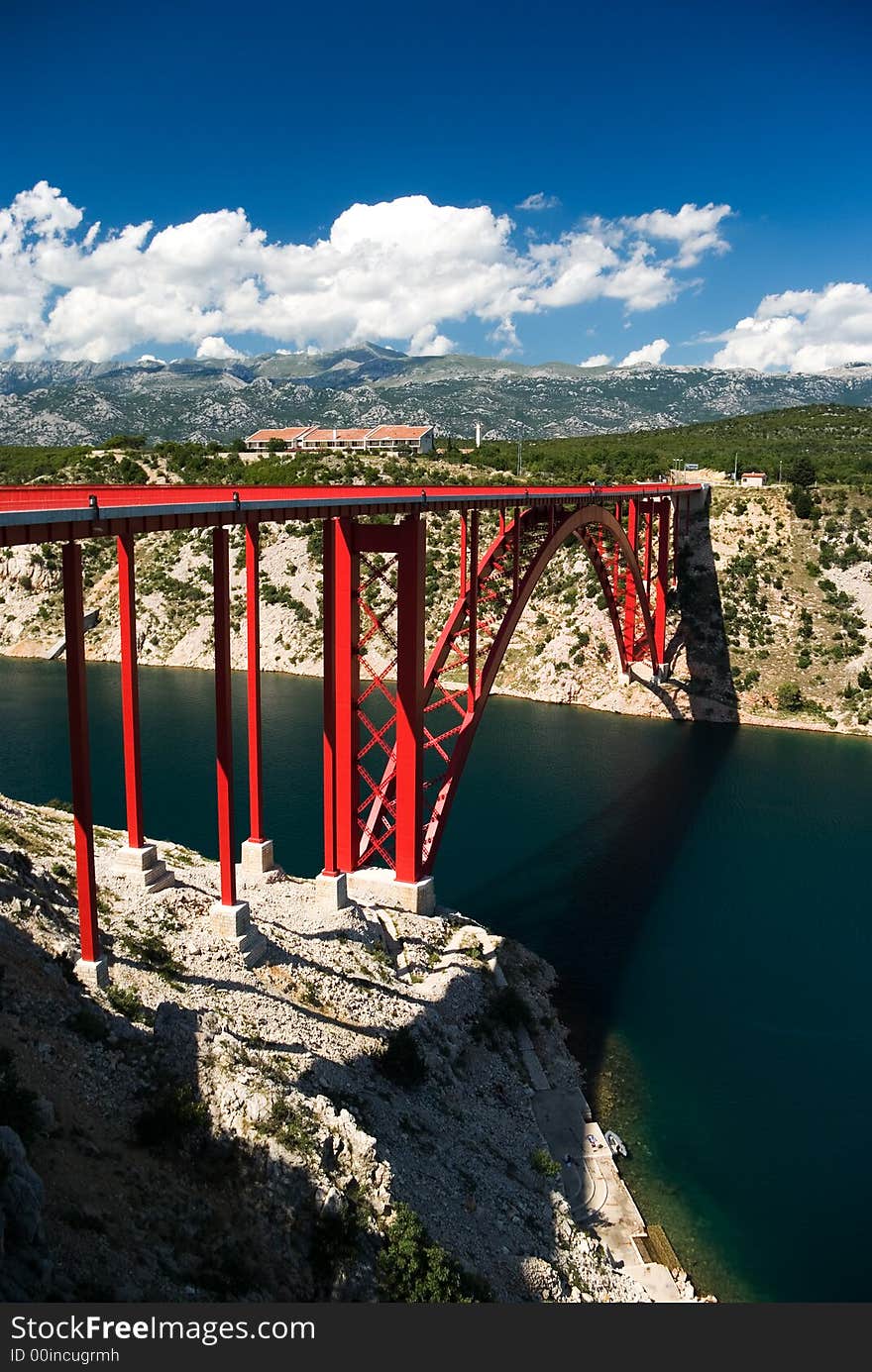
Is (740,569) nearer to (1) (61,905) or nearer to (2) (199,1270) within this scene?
(1) (61,905)

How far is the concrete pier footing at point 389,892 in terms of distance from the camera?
71.8 ft

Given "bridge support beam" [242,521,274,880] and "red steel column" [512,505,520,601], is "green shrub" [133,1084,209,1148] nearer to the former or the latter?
"bridge support beam" [242,521,274,880]

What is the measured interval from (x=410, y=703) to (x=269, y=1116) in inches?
410

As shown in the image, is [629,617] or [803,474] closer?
[629,617]

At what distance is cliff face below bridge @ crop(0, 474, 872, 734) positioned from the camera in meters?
49.4

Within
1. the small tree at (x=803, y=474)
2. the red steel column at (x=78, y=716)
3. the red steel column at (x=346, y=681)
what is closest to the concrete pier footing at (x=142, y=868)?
the red steel column at (x=346, y=681)

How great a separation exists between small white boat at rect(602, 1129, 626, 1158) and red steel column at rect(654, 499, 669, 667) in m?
33.8

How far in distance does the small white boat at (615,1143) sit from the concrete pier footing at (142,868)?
914 centimetres

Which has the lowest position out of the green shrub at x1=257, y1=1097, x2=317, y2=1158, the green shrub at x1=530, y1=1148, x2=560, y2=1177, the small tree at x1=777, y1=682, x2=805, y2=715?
the green shrub at x1=530, y1=1148, x2=560, y2=1177

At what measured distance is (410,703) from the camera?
21.5 meters

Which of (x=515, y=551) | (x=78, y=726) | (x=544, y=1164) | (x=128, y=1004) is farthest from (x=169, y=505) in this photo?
(x=515, y=551)

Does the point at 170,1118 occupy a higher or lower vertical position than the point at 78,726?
lower

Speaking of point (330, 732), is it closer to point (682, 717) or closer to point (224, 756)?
point (224, 756)

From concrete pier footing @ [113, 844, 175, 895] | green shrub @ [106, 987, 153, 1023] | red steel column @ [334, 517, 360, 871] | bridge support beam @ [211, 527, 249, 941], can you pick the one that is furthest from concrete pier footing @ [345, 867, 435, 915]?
green shrub @ [106, 987, 153, 1023]
